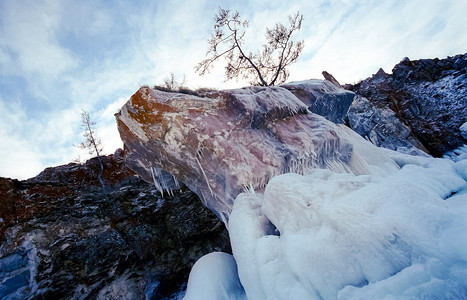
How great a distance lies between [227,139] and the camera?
3293 mm

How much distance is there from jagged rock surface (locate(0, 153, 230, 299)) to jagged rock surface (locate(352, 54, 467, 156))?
316 inches

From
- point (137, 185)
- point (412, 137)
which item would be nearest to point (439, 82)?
point (412, 137)

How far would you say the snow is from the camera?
1146mm

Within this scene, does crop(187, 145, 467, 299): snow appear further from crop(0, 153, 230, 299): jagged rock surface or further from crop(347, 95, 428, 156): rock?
crop(347, 95, 428, 156): rock

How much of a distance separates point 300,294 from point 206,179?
7.62 feet

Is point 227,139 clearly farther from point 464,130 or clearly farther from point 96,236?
point 464,130

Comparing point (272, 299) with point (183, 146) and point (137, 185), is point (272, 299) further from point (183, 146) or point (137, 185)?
point (137, 185)

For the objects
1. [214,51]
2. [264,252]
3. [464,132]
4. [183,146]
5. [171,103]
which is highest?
[214,51]

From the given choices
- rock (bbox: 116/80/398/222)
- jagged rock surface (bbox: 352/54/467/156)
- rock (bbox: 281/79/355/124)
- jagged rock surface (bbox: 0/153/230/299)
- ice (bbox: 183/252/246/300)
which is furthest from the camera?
jagged rock surface (bbox: 352/54/467/156)

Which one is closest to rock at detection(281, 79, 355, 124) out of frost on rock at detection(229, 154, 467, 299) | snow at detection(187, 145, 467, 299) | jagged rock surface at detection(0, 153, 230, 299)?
snow at detection(187, 145, 467, 299)

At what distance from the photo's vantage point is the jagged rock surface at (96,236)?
173 inches

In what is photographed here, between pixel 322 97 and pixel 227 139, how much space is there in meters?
3.25

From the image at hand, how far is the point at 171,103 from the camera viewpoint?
324 cm

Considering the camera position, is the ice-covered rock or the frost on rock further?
the ice-covered rock
